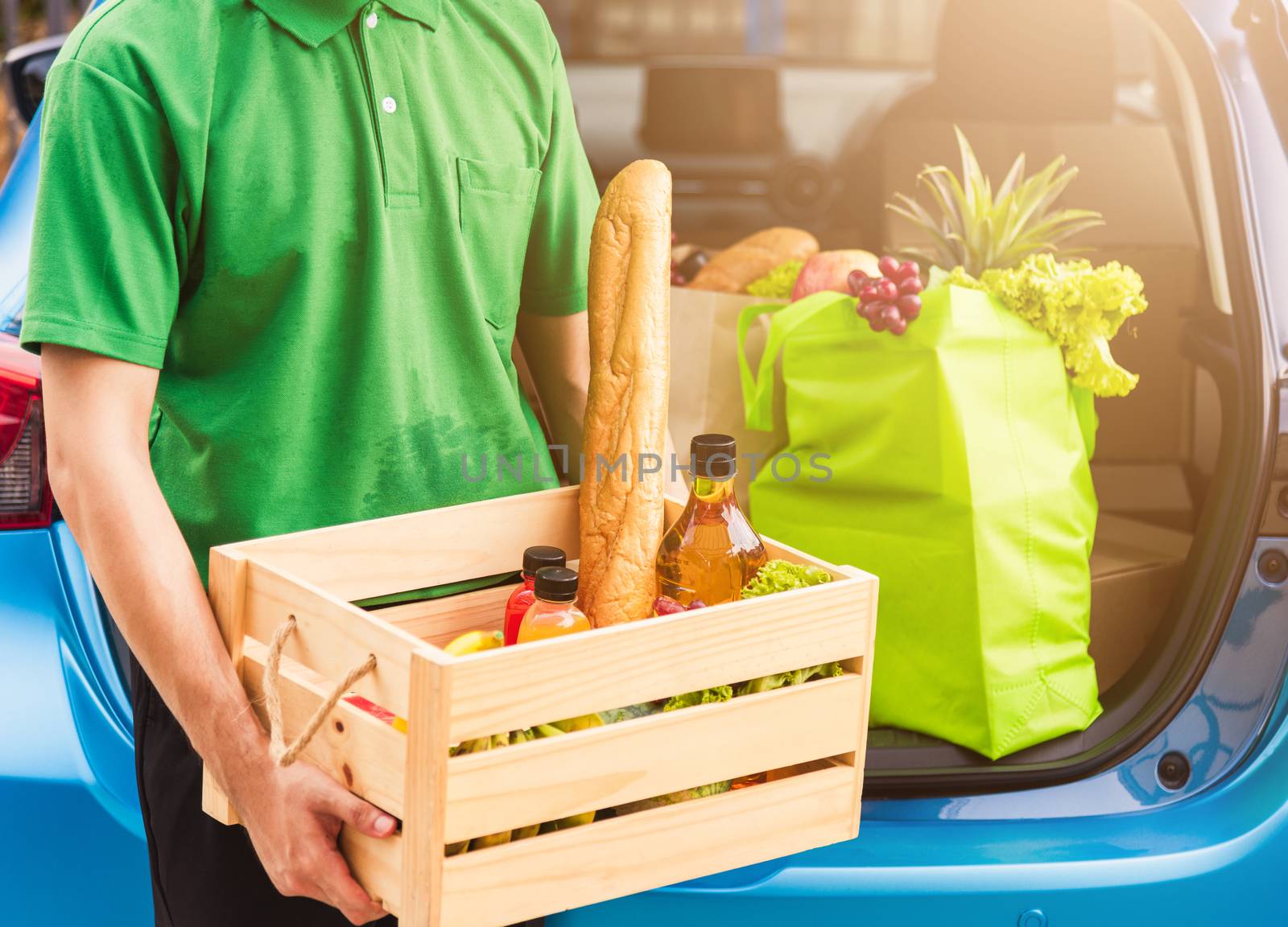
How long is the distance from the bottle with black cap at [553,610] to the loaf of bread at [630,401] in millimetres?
116

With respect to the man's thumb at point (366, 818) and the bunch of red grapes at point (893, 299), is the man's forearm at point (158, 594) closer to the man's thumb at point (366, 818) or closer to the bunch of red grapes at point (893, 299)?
the man's thumb at point (366, 818)

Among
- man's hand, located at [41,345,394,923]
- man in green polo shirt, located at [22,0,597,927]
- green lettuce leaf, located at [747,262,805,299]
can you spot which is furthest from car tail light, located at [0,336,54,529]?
green lettuce leaf, located at [747,262,805,299]

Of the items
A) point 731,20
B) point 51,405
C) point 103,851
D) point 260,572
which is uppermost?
→ point 731,20

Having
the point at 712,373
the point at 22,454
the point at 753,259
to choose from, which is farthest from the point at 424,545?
the point at 753,259

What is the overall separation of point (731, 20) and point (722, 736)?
259 inches

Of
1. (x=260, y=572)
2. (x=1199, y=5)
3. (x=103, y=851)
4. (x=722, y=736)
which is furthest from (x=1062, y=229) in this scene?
(x=103, y=851)

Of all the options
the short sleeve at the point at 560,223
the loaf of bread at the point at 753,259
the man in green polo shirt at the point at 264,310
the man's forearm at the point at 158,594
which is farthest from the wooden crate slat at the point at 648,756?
the loaf of bread at the point at 753,259

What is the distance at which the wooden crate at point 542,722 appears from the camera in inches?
41.5

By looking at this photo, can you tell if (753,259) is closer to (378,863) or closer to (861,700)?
(861,700)

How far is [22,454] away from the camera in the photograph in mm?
1653

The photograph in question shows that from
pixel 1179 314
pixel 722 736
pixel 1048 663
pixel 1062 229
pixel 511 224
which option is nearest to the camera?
pixel 722 736

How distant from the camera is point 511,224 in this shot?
148 cm

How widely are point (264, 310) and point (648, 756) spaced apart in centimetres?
56

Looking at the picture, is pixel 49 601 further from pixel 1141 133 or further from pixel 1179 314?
pixel 1141 133
